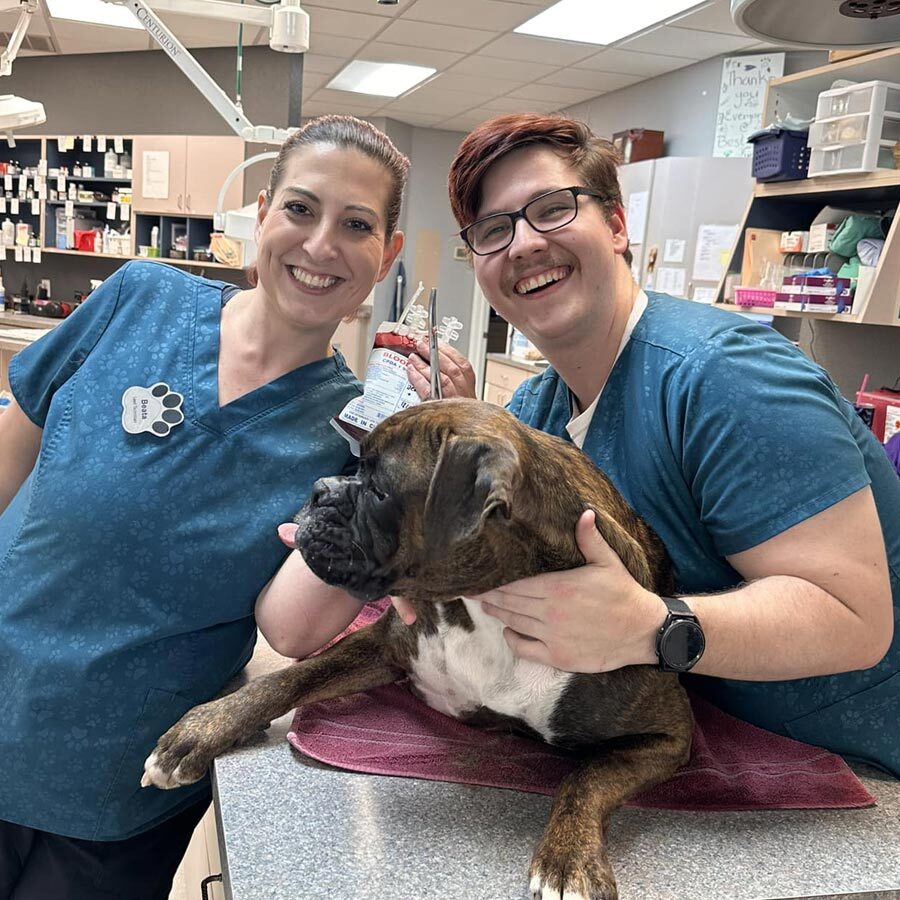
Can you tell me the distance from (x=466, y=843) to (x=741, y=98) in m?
6.24

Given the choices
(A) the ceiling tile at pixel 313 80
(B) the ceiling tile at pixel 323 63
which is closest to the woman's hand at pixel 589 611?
(B) the ceiling tile at pixel 323 63

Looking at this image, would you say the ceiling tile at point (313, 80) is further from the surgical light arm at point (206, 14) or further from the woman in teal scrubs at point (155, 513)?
the woman in teal scrubs at point (155, 513)

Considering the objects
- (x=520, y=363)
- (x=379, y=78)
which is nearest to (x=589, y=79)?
Result: (x=379, y=78)

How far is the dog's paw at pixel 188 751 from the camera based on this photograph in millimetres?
1115

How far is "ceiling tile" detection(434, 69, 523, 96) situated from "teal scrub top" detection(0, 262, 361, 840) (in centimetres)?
678

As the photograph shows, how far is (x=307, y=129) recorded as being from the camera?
143 cm

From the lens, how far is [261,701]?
1180mm

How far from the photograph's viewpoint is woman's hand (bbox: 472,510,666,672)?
3.21 feet

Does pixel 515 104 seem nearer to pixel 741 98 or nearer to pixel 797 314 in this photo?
pixel 741 98

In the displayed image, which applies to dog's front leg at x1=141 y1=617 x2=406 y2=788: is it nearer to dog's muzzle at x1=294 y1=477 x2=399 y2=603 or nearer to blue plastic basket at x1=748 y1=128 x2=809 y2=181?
dog's muzzle at x1=294 y1=477 x2=399 y2=603

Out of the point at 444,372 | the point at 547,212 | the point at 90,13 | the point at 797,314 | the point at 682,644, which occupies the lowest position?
the point at 682,644

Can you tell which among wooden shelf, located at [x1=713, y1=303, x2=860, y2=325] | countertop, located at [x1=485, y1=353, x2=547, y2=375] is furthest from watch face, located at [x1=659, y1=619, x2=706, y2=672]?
countertop, located at [x1=485, y1=353, x2=547, y2=375]

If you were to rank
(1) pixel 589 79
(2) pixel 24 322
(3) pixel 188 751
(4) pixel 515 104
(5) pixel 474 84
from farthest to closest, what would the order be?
(4) pixel 515 104
(5) pixel 474 84
(1) pixel 589 79
(2) pixel 24 322
(3) pixel 188 751

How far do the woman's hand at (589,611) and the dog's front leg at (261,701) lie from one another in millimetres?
368
